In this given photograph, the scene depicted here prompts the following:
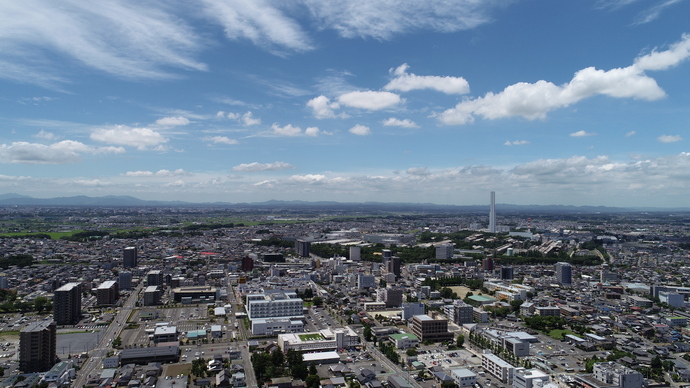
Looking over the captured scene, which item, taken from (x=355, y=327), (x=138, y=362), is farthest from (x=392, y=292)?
(x=138, y=362)

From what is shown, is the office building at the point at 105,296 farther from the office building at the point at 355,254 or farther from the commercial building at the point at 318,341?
the office building at the point at 355,254

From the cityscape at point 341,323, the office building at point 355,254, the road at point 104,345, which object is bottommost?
the road at point 104,345

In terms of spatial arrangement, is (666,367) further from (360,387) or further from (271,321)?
(271,321)

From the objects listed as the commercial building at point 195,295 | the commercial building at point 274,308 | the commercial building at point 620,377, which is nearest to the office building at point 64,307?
the commercial building at point 195,295

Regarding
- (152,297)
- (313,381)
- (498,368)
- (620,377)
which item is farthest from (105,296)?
(620,377)

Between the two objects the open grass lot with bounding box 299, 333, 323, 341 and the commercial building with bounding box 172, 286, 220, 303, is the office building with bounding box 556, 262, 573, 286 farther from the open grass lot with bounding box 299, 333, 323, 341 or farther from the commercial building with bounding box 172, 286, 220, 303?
the commercial building with bounding box 172, 286, 220, 303

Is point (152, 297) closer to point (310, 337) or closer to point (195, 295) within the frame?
point (195, 295)

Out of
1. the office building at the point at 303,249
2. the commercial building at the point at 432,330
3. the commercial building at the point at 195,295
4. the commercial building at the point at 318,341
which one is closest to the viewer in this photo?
the commercial building at the point at 318,341
